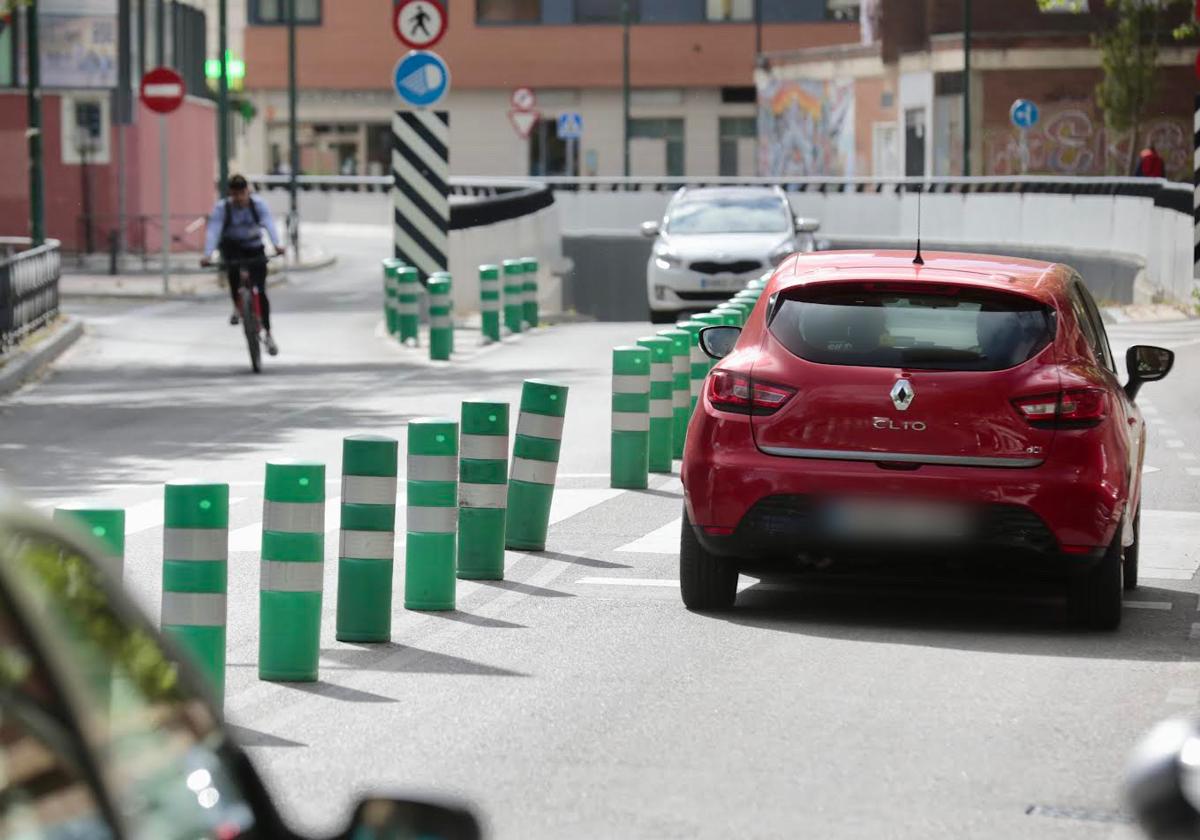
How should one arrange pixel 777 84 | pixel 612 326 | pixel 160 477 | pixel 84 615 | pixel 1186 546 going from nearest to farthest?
pixel 84 615 < pixel 1186 546 < pixel 160 477 < pixel 612 326 < pixel 777 84

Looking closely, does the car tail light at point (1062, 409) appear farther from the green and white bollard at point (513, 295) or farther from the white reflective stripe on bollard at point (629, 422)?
the green and white bollard at point (513, 295)

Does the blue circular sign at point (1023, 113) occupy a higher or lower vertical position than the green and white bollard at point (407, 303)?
higher

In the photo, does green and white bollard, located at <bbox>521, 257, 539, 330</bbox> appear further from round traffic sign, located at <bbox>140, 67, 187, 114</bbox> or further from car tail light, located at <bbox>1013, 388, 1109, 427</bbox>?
car tail light, located at <bbox>1013, 388, 1109, 427</bbox>

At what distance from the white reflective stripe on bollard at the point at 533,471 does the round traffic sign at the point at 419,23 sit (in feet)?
51.4

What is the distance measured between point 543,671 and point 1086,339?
2676 millimetres

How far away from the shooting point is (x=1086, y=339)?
9.88 meters

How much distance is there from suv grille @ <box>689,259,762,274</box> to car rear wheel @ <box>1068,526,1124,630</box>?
2087 cm

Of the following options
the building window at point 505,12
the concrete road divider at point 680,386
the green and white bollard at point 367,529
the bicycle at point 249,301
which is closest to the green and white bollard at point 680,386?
the concrete road divider at point 680,386

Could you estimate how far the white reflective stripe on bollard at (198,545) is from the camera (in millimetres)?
7707

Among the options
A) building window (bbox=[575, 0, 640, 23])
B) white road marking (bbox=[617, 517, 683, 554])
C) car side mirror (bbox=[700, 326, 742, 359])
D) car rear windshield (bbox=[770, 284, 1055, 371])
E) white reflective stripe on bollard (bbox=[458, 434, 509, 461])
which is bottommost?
white road marking (bbox=[617, 517, 683, 554])

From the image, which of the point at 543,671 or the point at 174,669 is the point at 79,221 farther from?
the point at 174,669

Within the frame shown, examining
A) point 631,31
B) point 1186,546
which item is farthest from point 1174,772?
point 631,31

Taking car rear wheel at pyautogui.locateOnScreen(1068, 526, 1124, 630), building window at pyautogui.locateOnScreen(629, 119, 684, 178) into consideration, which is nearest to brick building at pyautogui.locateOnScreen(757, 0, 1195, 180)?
building window at pyautogui.locateOnScreen(629, 119, 684, 178)

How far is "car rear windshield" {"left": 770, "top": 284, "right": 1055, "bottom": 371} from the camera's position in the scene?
947cm
